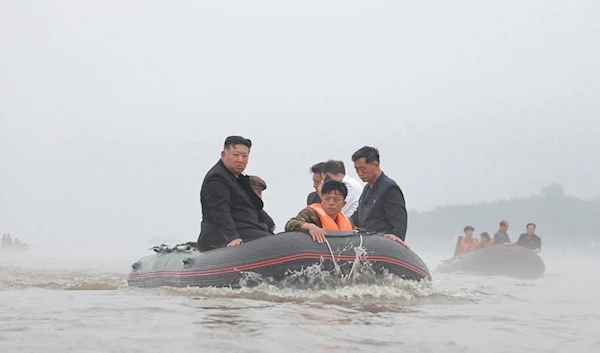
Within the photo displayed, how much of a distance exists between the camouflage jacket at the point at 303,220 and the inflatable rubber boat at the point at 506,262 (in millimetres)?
11782

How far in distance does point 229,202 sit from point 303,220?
2.77 feet

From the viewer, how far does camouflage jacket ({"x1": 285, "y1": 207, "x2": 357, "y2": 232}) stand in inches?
279

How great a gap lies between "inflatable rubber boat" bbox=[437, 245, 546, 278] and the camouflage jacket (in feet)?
38.7

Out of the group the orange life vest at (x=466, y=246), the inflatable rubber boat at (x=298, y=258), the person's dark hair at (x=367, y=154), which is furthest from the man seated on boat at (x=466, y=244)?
the inflatable rubber boat at (x=298, y=258)

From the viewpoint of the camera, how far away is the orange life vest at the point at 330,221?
7.36m

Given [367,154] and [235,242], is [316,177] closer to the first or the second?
[367,154]

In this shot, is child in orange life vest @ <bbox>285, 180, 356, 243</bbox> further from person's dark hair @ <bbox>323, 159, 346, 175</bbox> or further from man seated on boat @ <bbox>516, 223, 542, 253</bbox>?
man seated on boat @ <bbox>516, 223, 542, 253</bbox>

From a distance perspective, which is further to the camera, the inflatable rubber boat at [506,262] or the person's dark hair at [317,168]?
the inflatable rubber boat at [506,262]

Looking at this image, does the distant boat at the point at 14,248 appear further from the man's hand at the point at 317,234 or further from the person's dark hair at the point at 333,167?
the man's hand at the point at 317,234

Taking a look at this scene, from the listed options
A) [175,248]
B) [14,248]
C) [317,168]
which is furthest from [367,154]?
[14,248]

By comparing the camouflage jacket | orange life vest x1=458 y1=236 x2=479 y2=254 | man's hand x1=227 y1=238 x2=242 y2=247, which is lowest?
man's hand x1=227 y1=238 x2=242 y2=247

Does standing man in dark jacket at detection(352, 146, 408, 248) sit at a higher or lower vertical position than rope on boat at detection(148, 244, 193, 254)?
higher

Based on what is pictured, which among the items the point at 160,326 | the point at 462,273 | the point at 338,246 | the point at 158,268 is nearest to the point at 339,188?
the point at 338,246

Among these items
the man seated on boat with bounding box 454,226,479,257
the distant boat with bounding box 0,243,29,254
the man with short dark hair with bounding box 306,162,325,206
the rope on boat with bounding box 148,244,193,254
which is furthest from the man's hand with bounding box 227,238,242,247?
the distant boat with bounding box 0,243,29,254
